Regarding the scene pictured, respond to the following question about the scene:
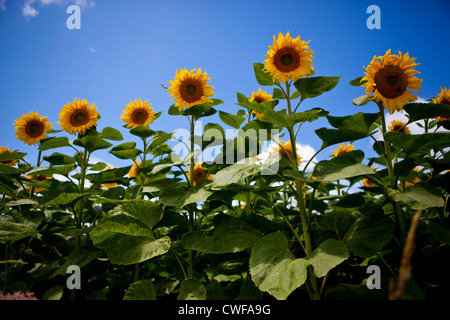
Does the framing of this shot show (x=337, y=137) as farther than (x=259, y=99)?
No

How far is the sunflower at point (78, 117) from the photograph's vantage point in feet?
8.36

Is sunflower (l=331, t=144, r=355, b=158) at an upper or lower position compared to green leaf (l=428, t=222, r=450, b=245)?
upper

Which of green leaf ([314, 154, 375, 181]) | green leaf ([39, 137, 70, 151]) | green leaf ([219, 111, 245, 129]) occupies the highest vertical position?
green leaf ([219, 111, 245, 129])

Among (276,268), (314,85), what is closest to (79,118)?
(314,85)

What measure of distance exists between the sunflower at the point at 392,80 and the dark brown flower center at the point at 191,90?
123cm

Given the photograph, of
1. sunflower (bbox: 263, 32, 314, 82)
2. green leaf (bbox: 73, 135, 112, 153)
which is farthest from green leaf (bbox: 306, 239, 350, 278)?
green leaf (bbox: 73, 135, 112, 153)

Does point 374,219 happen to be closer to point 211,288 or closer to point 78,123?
point 211,288

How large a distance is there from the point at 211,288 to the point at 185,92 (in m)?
1.50

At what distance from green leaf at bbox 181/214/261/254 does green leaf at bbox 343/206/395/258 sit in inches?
20.6

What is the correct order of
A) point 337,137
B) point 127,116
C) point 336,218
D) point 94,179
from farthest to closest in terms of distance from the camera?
point 127,116 < point 94,179 < point 336,218 < point 337,137

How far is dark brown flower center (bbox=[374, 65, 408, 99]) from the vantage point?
170cm

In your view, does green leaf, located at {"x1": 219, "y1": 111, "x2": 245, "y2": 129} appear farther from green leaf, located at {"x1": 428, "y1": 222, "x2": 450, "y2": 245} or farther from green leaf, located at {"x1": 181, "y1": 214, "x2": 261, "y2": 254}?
green leaf, located at {"x1": 428, "y1": 222, "x2": 450, "y2": 245}

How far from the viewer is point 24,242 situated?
220 centimetres
